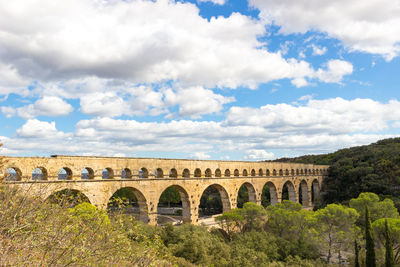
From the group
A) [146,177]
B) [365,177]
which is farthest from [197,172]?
[365,177]

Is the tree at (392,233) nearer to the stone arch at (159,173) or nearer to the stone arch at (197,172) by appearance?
the stone arch at (197,172)

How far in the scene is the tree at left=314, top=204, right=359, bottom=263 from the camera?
24078 mm

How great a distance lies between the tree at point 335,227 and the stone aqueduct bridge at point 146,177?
8575 mm

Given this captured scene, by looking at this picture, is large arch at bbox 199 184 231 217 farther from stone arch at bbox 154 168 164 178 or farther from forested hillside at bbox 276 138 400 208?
forested hillside at bbox 276 138 400 208

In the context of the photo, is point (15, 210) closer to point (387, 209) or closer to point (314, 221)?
point (314, 221)

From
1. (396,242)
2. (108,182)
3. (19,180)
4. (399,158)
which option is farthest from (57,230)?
(399,158)

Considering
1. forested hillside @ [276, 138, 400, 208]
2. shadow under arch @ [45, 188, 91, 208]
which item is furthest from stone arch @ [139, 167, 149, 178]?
forested hillside @ [276, 138, 400, 208]

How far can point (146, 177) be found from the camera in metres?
22.1

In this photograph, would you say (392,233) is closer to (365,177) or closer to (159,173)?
(159,173)

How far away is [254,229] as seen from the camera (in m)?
25.8

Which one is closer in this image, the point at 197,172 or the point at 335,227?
the point at 335,227

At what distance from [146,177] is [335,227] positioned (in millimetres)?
16278

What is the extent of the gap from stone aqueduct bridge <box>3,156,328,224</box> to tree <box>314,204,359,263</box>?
28.1 feet

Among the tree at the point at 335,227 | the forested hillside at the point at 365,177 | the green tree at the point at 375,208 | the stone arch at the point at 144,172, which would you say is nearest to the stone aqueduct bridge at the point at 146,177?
the stone arch at the point at 144,172
